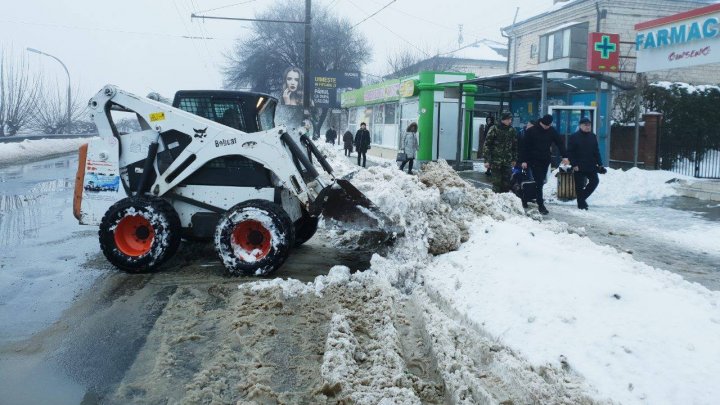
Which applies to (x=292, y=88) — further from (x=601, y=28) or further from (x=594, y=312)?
(x=594, y=312)

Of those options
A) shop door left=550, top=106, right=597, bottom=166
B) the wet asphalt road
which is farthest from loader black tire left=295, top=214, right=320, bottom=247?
shop door left=550, top=106, right=597, bottom=166

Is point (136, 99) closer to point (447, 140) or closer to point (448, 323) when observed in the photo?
point (448, 323)

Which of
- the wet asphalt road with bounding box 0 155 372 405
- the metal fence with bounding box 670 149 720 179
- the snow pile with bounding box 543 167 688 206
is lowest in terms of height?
the wet asphalt road with bounding box 0 155 372 405

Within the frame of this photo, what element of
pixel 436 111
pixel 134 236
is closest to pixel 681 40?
pixel 436 111

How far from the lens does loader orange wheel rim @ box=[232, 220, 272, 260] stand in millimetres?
6977

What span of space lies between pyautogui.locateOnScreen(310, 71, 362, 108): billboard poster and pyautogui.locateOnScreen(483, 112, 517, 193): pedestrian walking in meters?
34.4

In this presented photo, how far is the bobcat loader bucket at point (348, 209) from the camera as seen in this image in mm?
7031

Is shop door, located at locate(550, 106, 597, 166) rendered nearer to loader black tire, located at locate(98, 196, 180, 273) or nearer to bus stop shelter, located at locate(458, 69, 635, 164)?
bus stop shelter, located at locate(458, 69, 635, 164)

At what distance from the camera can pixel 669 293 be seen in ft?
16.4

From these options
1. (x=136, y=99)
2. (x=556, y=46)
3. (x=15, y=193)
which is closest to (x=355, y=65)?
(x=556, y=46)

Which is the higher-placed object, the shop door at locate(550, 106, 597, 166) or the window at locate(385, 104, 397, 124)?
the window at locate(385, 104, 397, 124)

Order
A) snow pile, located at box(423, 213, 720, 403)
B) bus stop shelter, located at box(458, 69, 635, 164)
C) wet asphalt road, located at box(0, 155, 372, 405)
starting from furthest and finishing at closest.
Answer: bus stop shelter, located at box(458, 69, 635, 164)
wet asphalt road, located at box(0, 155, 372, 405)
snow pile, located at box(423, 213, 720, 403)

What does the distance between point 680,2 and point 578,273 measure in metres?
36.4

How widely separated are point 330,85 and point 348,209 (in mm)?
42621
